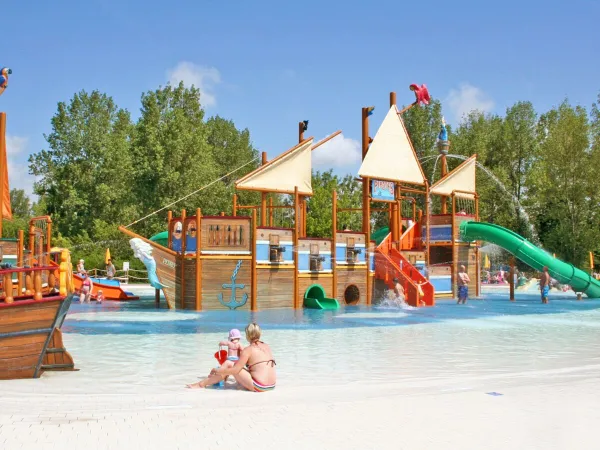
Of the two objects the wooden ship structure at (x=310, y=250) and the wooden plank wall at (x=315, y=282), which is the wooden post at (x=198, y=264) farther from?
the wooden plank wall at (x=315, y=282)

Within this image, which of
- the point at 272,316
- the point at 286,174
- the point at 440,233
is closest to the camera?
the point at 272,316

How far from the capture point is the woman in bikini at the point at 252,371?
859cm

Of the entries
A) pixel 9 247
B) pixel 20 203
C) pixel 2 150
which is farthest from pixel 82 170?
pixel 20 203

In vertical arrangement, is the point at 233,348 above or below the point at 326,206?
below

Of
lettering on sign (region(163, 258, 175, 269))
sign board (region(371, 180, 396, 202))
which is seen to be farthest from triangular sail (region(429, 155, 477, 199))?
lettering on sign (region(163, 258, 175, 269))

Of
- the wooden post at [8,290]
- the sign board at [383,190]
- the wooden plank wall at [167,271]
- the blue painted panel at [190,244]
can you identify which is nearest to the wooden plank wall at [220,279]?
the blue painted panel at [190,244]

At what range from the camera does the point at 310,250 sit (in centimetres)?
2580

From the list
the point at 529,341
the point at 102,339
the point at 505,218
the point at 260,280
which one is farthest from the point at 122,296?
the point at 505,218

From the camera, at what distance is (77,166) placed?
49.5m

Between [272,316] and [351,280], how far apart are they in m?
6.72

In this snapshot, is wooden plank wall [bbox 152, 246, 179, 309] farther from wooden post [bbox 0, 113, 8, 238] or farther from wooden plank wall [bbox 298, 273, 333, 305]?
wooden post [bbox 0, 113, 8, 238]

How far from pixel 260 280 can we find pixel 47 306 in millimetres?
14371

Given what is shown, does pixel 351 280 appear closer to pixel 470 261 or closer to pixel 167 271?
pixel 167 271

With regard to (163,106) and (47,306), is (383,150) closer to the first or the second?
(47,306)
